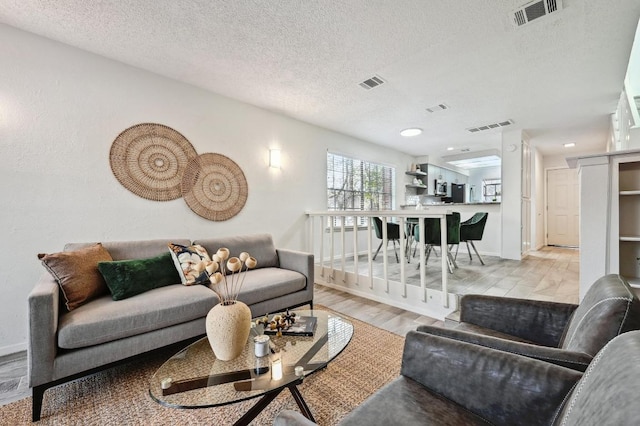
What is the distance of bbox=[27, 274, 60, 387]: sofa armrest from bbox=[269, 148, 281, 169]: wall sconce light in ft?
8.77

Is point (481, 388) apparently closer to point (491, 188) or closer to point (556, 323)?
point (556, 323)

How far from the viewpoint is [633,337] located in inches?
23.8

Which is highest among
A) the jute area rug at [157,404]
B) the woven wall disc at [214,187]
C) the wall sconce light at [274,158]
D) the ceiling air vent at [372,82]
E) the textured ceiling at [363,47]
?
the ceiling air vent at [372,82]

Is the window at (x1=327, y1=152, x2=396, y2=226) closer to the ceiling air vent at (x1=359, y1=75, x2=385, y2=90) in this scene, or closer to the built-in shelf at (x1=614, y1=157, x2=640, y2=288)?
the ceiling air vent at (x1=359, y1=75, x2=385, y2=90)

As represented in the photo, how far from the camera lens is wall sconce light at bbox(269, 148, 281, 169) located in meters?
3.74

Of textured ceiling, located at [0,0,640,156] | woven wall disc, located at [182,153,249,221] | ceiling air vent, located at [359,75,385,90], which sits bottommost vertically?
woven wall disc, located at [182,153,249,221]

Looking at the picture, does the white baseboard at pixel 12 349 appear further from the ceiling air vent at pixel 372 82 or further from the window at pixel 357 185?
the ceiling air vent at pixel 372 82

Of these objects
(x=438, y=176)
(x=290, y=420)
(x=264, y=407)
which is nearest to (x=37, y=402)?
(x=264, y=407)

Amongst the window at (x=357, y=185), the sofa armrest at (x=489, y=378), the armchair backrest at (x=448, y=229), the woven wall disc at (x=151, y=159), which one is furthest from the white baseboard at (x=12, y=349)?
the armchair backrest at (x=448, y=229)

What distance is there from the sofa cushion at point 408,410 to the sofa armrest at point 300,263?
1.74 m

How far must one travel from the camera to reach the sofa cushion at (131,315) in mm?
1511

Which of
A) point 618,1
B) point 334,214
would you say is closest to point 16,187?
point 334,214

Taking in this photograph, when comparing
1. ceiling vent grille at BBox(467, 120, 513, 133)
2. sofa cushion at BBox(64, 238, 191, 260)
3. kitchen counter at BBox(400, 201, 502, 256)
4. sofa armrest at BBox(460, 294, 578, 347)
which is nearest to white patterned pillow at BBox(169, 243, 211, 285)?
sofa cushion at BBox(64, 238, 191, 260)

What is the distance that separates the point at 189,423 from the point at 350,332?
37.1 inches
